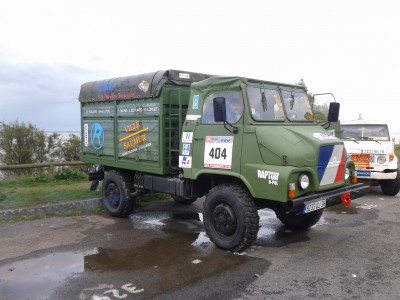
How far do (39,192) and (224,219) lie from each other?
5.56 meters

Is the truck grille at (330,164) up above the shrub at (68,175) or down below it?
above

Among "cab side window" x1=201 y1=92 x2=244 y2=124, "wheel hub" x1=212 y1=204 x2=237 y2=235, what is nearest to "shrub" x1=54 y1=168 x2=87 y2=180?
"cab side window" x1=201 y1=92 x2=244 y2=124

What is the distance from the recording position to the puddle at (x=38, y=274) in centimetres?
428

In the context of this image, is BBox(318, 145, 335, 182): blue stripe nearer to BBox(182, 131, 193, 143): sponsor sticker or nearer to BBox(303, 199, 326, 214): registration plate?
BBox(303, 199, 326, 214): registration plate

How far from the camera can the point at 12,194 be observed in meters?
8.82

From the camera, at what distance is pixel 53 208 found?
8.05 meters

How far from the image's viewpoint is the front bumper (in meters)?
5.00

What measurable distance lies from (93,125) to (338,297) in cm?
646

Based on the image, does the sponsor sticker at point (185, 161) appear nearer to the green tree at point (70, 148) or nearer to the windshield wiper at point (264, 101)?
the windshield wiper at point (264, 101)

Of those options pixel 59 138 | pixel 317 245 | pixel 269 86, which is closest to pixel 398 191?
pixel 317 245

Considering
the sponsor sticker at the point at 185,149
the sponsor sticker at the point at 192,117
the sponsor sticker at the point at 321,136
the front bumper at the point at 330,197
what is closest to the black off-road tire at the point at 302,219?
the front bumper at the point at 330,197

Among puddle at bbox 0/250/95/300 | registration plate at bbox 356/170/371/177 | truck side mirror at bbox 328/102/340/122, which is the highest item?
truck side mirror at bbox 328/102/340/122

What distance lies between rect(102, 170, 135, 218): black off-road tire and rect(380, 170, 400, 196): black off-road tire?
682cm

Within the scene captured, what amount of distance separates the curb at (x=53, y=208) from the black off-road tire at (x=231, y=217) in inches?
148
